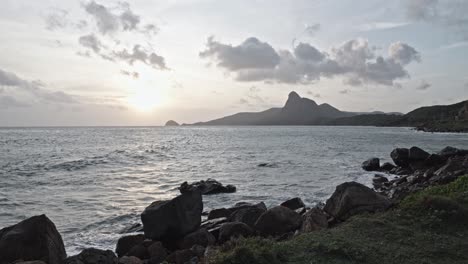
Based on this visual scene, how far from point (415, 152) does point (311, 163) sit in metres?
11.3

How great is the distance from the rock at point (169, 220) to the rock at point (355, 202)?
5.49 meters

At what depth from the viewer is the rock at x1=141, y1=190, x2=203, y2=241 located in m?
15.2

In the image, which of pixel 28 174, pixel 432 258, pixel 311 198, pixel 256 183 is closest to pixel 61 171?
pixel 28 174

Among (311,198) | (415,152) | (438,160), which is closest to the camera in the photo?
(311,198)

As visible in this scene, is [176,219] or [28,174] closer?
[176,219]

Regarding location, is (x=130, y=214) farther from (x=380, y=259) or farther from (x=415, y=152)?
(x=415, y=152)

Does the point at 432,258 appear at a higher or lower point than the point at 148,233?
higher

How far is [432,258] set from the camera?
839cm

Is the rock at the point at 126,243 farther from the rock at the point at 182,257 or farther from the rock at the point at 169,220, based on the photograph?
the rock at the point at 182,257

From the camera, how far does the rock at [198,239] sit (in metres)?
14.4

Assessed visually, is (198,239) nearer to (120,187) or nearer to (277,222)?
(277,222)

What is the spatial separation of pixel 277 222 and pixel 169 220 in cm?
423

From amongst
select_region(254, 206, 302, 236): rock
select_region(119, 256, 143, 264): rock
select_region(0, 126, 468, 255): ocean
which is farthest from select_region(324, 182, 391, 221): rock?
select_region(0, 126, 468, 255): ocean

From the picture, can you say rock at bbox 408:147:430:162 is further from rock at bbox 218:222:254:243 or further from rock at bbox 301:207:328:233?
rock at bbox 218:222:254:243
